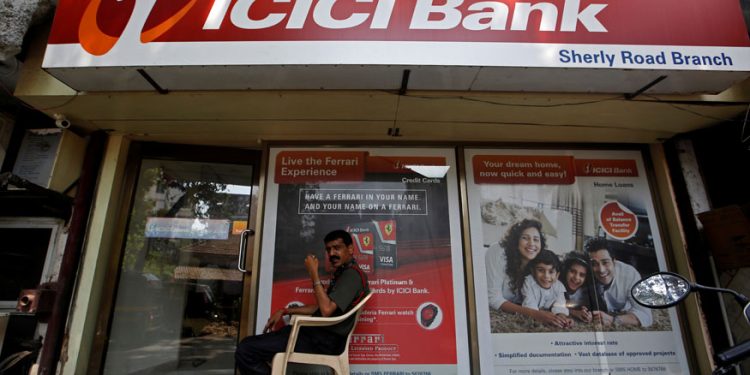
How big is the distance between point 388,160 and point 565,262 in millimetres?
1944

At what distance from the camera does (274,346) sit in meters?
2.71

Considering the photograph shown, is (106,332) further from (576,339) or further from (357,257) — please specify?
(576,339)

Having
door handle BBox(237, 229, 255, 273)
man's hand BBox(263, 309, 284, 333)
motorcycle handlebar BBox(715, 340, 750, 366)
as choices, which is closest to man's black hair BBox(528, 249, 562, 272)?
motorcycle handlebar BBox(715, 340, 750, 366)

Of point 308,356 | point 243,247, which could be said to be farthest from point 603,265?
point 243,247

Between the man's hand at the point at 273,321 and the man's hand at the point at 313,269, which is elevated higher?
the man's hand at the point at 313,269

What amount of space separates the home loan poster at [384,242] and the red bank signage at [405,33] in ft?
4.13

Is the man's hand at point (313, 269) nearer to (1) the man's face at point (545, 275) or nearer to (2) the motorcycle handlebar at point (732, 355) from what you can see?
(1) the man's face at point (545, 275)

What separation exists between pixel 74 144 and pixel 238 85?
2112mm

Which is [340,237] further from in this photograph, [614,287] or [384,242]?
[614,287]

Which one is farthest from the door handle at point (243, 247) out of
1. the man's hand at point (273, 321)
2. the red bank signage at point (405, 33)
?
the red bank signage at point (405, 33)

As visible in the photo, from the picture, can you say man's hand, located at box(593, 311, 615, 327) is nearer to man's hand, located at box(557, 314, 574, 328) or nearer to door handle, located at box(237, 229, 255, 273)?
man's hand, located at box(557, 314, 574, 328)

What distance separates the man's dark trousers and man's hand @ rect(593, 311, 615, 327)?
233cm

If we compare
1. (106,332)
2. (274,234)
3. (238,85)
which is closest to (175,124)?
(238,85)

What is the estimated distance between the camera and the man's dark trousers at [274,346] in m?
2.68
